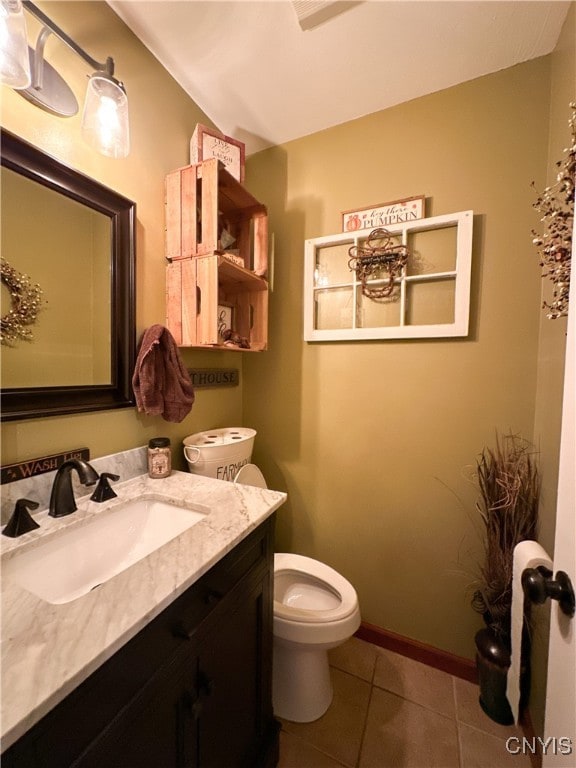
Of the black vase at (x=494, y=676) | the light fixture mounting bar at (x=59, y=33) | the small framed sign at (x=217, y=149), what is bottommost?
the black vase at (x=494, y=676)

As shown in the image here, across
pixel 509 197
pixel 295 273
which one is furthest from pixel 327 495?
pixel 509 197

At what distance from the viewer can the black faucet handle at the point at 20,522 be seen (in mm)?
703

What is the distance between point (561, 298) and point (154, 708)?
4.13ft

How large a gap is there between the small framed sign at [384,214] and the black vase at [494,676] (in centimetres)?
177

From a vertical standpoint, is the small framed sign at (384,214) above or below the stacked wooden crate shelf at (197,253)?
above

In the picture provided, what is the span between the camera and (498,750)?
1.03 metres

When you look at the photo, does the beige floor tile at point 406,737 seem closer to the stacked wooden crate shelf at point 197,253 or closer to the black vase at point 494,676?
the black vase at point 494,676

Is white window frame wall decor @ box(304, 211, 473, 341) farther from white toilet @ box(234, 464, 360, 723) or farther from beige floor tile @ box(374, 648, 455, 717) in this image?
beige floor tile @ box(374, 648, 455, 717)

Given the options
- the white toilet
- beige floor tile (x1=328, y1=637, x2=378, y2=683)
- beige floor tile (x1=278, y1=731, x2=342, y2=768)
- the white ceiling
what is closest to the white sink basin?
the white toilet

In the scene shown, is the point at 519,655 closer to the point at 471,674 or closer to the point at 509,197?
the point at 471,674

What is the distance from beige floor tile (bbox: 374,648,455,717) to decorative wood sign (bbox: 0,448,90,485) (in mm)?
1559

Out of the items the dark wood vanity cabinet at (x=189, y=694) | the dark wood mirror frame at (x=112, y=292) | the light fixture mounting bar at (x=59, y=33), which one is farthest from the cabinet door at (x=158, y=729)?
the light fixture mounting bar at (x=59, y=33)

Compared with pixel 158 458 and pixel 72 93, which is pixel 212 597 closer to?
pixel 158 458

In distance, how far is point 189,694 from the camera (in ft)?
2.06
